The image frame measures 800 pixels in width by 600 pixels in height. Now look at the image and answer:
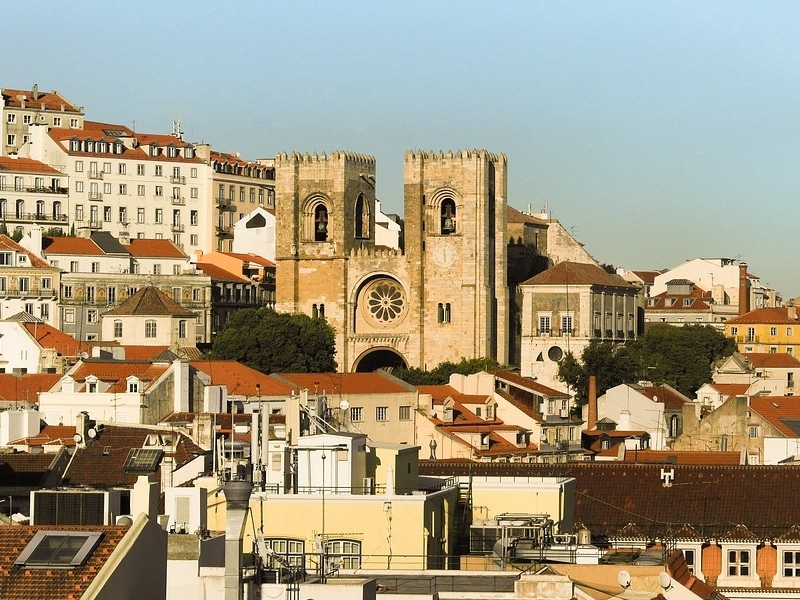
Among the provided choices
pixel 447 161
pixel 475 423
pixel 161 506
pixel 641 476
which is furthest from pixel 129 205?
pixel 161 506

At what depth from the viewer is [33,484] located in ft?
127

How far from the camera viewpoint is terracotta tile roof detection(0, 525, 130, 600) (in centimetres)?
2025

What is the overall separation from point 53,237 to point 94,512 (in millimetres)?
114901

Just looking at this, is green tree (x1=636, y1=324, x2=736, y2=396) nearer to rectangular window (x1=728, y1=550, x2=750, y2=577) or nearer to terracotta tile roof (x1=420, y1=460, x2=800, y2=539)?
terracotta tile roof (x1=420, y1=460, x2=800, y2=539)

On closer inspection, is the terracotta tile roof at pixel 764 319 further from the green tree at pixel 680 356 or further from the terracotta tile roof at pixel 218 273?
the terracotta tile roof at pixel 218 273

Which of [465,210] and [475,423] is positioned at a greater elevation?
[465,210]

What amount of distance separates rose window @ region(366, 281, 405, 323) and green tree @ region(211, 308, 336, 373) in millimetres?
6343

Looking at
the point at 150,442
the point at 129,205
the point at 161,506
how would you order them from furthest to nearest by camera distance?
the point at 129,205, the point at 150,442, the point at 161,506

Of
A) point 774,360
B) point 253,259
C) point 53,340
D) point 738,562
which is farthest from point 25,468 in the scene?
point 253,259

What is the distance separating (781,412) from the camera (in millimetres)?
89812

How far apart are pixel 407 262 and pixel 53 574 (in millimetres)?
113132

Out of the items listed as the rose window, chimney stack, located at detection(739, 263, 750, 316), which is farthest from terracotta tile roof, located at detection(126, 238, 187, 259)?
chimney stack, located at detection(739, 263, 750, 316)

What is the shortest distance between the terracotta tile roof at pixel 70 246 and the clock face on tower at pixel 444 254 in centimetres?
1763

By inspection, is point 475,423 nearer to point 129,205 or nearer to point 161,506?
point 161,506
